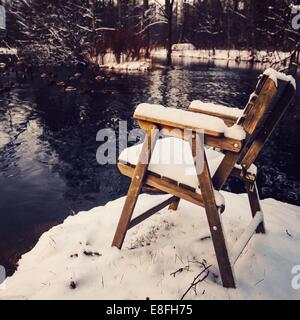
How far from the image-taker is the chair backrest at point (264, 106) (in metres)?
1.93

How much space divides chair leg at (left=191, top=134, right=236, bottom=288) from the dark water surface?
2426 mm

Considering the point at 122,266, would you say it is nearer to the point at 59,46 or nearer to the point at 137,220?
the point at 137,220

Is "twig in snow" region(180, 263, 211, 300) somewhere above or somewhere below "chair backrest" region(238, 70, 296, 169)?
below

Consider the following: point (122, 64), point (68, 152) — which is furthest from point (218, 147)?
point (122, 64)

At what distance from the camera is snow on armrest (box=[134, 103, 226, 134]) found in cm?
203

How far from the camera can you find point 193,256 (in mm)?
2709

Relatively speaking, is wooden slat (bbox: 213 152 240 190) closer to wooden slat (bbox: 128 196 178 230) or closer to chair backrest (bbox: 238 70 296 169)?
chair backrest (bbox: 238 70 296 169)

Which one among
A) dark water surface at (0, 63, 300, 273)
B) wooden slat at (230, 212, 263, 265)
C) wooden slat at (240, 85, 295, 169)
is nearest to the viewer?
wooden slat at (240, 85, 295, 169)

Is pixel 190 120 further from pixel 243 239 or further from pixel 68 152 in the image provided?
pixel 68 152

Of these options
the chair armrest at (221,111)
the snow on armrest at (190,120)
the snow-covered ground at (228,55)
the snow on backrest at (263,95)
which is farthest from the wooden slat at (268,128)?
the snow-covered ground at (228,55)

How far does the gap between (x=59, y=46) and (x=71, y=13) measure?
3.06 meters

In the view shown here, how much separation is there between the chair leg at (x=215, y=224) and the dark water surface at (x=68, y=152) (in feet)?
7.96

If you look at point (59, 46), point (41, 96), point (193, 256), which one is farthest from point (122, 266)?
point (59, 46)

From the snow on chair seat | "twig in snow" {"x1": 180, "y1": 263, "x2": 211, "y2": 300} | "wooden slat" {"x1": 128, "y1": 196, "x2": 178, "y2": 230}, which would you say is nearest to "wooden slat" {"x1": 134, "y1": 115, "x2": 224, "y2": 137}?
the snow on chair seat
